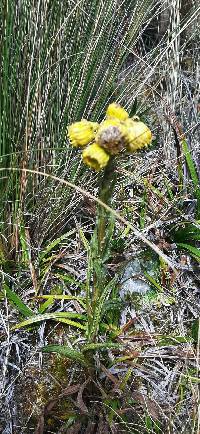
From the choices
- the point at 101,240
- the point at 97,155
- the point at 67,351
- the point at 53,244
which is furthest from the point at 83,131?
the point at 53,244

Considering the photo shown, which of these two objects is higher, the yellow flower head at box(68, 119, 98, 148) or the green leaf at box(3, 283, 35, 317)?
the yellow flower head at box(68, 119, 98, 148)

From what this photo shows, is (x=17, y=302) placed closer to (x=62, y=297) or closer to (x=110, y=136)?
(x=62, y=297)

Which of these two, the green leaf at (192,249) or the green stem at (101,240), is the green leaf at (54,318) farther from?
the green leaf at (192,249)

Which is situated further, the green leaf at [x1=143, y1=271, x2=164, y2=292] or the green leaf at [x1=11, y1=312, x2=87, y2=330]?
the green leaf at [x1=143, y1=271, x2=164, y2=292]

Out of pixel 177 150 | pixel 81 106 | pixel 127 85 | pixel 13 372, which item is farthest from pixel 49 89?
pixel 13 372

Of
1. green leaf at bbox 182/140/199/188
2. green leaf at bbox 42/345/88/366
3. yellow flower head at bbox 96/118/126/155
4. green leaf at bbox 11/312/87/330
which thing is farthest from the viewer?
green leaf at bbox 182/140/199/188

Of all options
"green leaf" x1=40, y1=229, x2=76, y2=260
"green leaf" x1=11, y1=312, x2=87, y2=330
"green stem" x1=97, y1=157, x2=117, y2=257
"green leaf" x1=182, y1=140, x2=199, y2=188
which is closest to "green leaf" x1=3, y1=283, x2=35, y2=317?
"green leaf" x1=11, y1=312, x2=87, y2=330

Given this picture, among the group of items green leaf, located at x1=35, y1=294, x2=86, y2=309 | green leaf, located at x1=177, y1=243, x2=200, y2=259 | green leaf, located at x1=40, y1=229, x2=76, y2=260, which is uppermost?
green leaf, located at x1=40, y1=229, x2=76, y2=260

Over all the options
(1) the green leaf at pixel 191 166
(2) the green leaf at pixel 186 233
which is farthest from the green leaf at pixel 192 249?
(1) the green leaf at pixel 191 166

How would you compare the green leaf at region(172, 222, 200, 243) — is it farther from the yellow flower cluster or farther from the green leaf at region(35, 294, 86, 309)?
the yellow flower cluster
